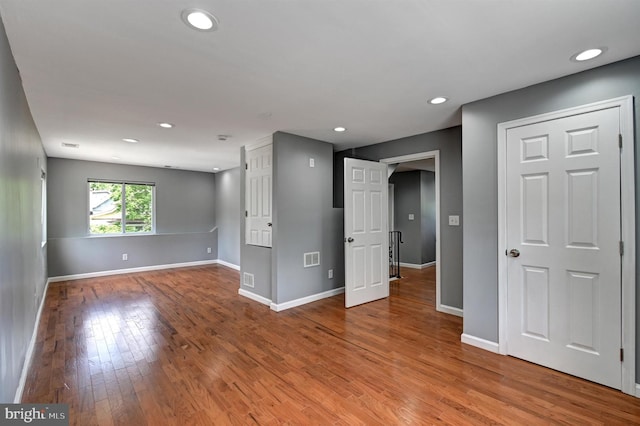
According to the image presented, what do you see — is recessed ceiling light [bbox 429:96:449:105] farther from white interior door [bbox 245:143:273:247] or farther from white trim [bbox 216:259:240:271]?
white trim [bbox 216:259:240:271]

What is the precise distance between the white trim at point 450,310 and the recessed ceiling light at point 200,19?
4.01 metres

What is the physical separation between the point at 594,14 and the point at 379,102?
1.63 metres

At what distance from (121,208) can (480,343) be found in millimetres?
7350

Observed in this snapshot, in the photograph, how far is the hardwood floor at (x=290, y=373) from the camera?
1.93 meters

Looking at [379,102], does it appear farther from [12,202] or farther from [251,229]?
[12,202]

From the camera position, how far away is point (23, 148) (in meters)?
2.60

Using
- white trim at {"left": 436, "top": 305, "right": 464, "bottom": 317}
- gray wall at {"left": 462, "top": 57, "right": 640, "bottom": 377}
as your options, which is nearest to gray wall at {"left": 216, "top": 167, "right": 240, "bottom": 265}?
white trim at {"left": 436, "top": 305, "right": 464, "bottom": 317}

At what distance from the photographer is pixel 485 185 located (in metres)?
2.84

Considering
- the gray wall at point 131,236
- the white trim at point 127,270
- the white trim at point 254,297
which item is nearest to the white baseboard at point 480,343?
the white trim at point 254,297

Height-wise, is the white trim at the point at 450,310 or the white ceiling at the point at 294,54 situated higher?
the white ceiling at the point at 294,54

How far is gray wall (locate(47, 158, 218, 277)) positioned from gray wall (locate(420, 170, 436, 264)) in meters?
5.41

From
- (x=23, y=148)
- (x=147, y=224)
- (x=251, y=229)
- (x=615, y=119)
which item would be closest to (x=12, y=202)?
(x=23, y=148)

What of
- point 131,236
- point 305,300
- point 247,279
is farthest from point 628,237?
point 131,236

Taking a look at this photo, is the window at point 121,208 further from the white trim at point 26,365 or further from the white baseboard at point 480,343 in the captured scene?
the white baseboard at point 480,343
